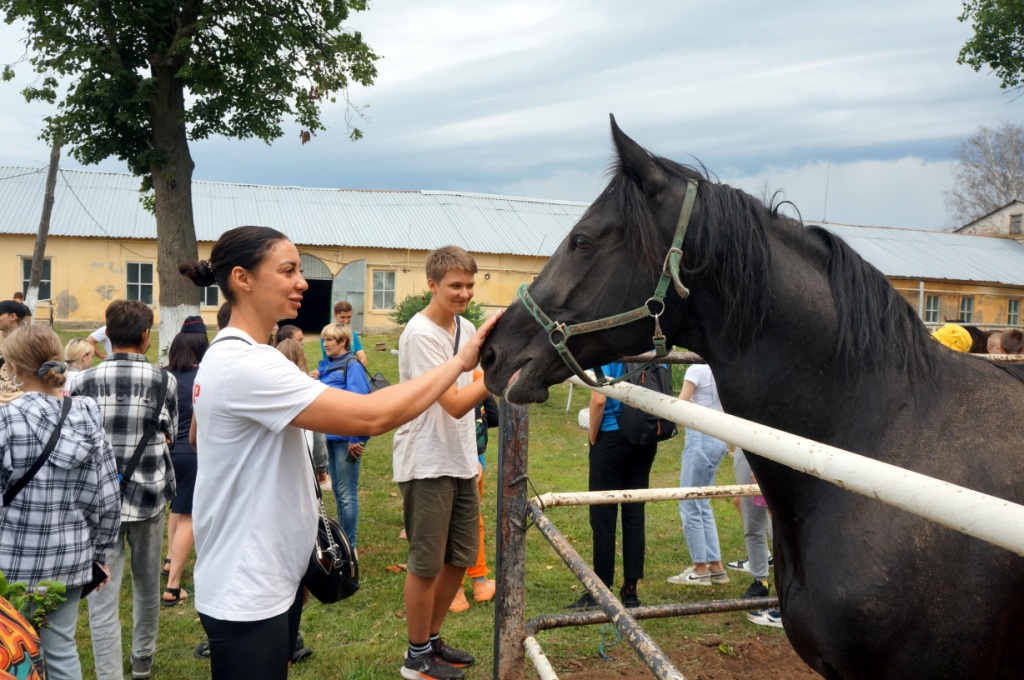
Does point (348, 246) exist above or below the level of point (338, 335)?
above

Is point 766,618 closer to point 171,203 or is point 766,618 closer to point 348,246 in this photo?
point 171,203

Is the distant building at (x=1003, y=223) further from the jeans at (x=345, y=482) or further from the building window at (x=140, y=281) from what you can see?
the jeans at (x=345, y=482)

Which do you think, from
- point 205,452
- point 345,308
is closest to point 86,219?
point 345,308

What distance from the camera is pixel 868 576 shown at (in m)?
1.94

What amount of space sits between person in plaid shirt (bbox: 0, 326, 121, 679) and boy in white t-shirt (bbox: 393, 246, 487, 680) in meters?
1.46

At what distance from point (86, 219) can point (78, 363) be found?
879 inches

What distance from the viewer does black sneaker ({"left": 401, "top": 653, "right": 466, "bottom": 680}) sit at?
4059 mm

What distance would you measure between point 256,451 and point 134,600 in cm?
249

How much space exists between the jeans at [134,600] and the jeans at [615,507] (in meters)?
2.71

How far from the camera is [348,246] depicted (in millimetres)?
25531

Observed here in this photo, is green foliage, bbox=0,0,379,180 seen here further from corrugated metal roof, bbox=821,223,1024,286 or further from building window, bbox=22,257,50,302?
corrugated metal roof, bbox=821,223,1024,286

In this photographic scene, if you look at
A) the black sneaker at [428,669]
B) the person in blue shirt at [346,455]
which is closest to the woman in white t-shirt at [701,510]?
the black sneaker at [428,669]

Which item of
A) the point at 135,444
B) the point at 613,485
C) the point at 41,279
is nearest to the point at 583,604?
the point at 613,485

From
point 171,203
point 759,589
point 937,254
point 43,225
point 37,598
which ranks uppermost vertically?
point 937,254
